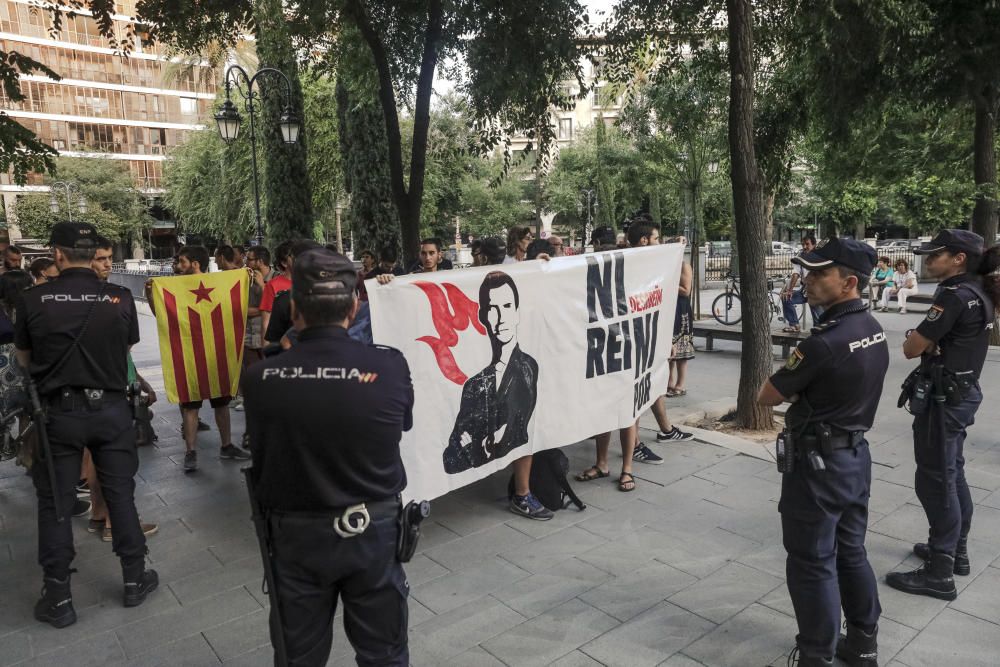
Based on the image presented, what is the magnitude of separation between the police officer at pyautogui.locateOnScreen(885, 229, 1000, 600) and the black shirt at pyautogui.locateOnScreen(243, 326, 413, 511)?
2.99 meters

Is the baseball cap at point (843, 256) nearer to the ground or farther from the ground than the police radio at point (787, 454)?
farther from the ground

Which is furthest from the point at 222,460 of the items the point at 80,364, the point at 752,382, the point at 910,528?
the point at 910,528

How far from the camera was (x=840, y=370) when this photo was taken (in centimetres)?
294

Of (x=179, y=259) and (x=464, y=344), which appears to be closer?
(x=464, y=344)

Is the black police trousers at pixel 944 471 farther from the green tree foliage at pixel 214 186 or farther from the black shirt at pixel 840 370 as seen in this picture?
the green tree foliage at pixel 214 186

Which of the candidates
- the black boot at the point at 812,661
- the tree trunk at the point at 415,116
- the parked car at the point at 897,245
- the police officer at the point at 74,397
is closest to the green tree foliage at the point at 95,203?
the tree trunk at the point at 415,116

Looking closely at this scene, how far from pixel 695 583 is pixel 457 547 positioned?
1.46 metres

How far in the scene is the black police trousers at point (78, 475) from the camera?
3861 millimetres

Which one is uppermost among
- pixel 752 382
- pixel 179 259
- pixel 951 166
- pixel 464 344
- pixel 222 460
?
pixel 951 166

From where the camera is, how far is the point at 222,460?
6613 mm

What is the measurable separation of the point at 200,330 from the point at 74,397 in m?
2.42

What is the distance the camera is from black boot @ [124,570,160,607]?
13.0ft

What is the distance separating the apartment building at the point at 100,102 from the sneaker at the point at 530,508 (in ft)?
163

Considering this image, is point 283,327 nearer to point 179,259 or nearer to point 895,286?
point 179,259
